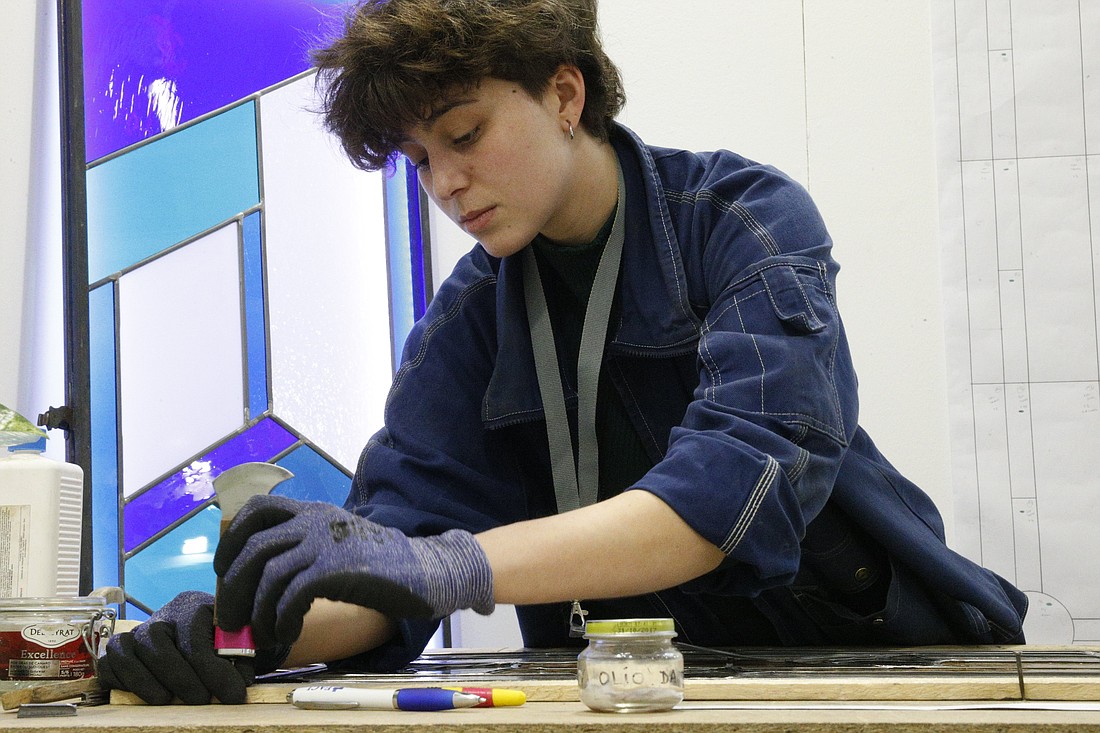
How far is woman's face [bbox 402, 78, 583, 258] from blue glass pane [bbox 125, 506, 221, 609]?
3.01 ft

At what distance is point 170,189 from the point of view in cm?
192

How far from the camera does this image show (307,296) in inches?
83.8

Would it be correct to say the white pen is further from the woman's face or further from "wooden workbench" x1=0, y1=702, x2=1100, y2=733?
the woman's face

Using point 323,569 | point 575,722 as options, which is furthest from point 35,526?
point 575,722

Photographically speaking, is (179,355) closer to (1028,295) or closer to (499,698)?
(499,698)

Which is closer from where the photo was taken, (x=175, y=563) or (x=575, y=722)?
(x=575, y=722)

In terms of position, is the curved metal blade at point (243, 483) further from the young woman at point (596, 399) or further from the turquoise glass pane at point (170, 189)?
the turquoise glass pane at point (170, 189)

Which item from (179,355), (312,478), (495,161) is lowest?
(312,478)

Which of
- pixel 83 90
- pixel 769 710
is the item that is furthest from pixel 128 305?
pixel 769 710

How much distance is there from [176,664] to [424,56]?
0.63 metres

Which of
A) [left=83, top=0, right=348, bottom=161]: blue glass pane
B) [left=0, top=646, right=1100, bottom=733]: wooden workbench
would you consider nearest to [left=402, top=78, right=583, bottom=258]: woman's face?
[left=0, top=646, right=1100, bottom=733]: wooden workbench

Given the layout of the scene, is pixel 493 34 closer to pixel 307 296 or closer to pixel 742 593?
→ pixel 742 593

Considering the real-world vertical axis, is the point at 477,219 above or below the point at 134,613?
above

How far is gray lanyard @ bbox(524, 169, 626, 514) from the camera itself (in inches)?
47.5
